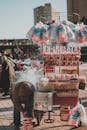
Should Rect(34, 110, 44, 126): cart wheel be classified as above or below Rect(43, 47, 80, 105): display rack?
below

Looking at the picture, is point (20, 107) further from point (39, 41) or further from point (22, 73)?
point (39, 41)

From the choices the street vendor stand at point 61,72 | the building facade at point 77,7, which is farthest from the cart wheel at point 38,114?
the building facade at point 77,7

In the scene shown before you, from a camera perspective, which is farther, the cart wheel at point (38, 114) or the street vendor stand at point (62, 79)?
the cart wheel at point (38, 114)

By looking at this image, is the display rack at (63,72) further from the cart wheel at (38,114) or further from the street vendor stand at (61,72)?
the cart wheel at (38,114)

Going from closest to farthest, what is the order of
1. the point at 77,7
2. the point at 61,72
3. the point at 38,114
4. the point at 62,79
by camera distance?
the point at 62,79 → the point at 61,72 → the point at 38,114 → the point at 77,7

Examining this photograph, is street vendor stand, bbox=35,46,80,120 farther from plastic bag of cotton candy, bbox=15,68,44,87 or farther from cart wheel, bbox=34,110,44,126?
cart wheel, bbox=34,110,44,126

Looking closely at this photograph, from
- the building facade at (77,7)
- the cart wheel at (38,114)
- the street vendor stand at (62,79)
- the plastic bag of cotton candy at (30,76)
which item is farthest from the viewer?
the building facade at (77,7)

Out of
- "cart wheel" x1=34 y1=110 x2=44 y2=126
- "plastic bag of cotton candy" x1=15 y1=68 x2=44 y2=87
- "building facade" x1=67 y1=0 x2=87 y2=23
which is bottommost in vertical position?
"building facade" x1=67 y1=0 x2=87 y2=23

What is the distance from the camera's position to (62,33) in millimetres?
8922

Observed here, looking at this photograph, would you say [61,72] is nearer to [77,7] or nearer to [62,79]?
[62,79]

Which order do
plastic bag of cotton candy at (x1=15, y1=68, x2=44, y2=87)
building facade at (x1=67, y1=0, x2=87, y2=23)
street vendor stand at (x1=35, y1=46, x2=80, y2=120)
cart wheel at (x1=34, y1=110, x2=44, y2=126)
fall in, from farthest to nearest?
building facade at (x1=67, y1=0, x2=87, y2=23) → cart wheel at (x1=34, y1=110, x2=44, y2=126) → plastic bag of cotton candy at (x1=15, y1=68, x2=44, y2=87) → street vendor stand at (x1=35, y1=46, x2=80, y2=120)

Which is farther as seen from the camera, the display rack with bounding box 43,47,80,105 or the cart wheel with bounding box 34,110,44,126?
the cart wheel with bounding box 34,110,44,126

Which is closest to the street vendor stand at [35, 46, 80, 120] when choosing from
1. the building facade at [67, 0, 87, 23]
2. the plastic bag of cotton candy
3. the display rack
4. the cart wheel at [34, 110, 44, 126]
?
the display rack

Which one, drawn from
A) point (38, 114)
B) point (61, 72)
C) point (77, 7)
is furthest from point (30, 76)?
point (77, 7)
